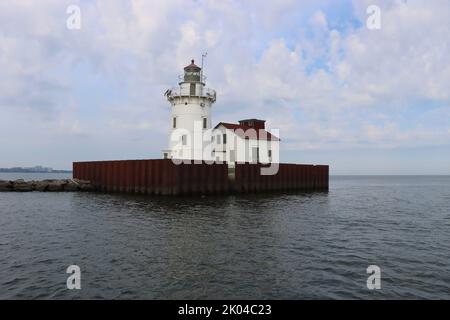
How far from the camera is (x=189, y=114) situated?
37.9 metres

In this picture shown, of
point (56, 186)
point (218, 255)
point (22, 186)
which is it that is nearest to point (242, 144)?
point (56, 186)

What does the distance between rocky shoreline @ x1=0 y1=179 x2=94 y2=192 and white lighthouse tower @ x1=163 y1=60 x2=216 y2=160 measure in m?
9.84

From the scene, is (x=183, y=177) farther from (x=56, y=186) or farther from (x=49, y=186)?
A: (x=49, y=186)

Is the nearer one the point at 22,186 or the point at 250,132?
the point at 22,186

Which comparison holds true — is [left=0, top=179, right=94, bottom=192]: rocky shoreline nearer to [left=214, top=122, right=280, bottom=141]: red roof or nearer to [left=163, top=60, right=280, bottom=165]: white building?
[left=163, top=60, right=280, bottom=165]: white building

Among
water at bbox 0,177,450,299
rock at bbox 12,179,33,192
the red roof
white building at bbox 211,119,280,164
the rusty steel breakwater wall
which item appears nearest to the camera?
water at bbox 0,177,450,299

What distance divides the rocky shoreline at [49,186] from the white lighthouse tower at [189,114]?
9843 mm

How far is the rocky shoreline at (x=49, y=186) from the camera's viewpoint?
118 feet

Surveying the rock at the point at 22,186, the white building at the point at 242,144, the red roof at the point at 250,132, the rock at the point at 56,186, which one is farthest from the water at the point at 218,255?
the red roof at the point at 250,132

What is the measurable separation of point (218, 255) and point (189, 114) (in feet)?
92.0

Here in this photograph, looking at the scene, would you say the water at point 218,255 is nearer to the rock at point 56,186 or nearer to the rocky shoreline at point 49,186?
the rocky shoreline at point 49,186

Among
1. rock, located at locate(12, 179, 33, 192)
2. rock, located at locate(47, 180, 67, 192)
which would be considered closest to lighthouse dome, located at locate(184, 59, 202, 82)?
rock, located at locate(47, 180, 67, 192)

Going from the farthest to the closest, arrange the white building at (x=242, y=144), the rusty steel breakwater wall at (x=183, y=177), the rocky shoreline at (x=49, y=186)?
the white building at (x=242, y=144)
the rocky shoreline at (x=49, y=186)
the rusty steel breakwater wall at (x=183, y=177)

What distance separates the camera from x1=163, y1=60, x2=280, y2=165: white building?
37.8 metres
